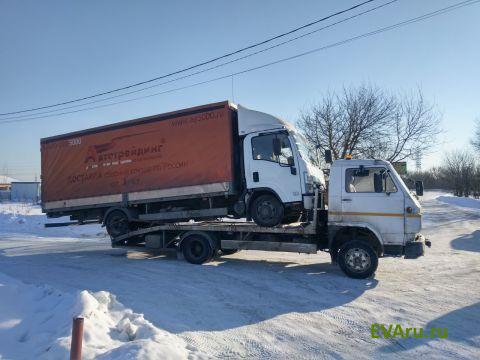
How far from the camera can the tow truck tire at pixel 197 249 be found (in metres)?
9.99

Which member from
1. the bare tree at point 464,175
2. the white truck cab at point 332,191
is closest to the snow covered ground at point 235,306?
the white truck cab at point 332,191

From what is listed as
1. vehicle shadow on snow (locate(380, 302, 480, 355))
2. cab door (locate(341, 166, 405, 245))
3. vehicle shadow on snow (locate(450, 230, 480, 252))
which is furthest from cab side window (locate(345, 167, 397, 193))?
vehicle shadow on snow (locate(450, 230, 480, 252))

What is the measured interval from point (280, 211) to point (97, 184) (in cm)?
533

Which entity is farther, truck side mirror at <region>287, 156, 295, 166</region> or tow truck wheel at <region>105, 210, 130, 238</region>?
tow truck wheel at <region>105, 210, 130, 238</region>

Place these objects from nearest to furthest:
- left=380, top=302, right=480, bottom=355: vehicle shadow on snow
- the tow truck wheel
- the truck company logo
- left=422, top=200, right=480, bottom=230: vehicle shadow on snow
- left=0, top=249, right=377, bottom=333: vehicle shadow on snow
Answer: left=380, top=302, right=480, bottom=355: vehicle shadow on snow
left=0, top=249, right=377, bottom=333: vehicle shadow on snow
the truck company logo
the tow truck wheel
left=422, top=200, right=480, bottom=230: vehicle shadow on snow

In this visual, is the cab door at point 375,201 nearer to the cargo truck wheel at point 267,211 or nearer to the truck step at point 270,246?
the truck step at point 270,246

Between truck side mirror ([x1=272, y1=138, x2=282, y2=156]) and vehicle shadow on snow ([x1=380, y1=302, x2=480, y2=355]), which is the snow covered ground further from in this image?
truck side mirror ([x1=272, y1=138, x2=282, y2=156])

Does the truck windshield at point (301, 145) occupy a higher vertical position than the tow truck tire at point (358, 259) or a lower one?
higher

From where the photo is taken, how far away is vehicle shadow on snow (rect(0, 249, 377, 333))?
19.9 feet

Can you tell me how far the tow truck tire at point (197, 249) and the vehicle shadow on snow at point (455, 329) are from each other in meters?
5.45

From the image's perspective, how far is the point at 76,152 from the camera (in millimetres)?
11688

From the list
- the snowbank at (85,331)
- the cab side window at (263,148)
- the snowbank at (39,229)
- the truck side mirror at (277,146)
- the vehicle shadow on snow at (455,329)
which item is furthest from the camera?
the snowbank at (39,229)

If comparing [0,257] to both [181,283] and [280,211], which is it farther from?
[280,211]

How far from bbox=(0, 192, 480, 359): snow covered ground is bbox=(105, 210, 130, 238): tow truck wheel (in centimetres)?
74
